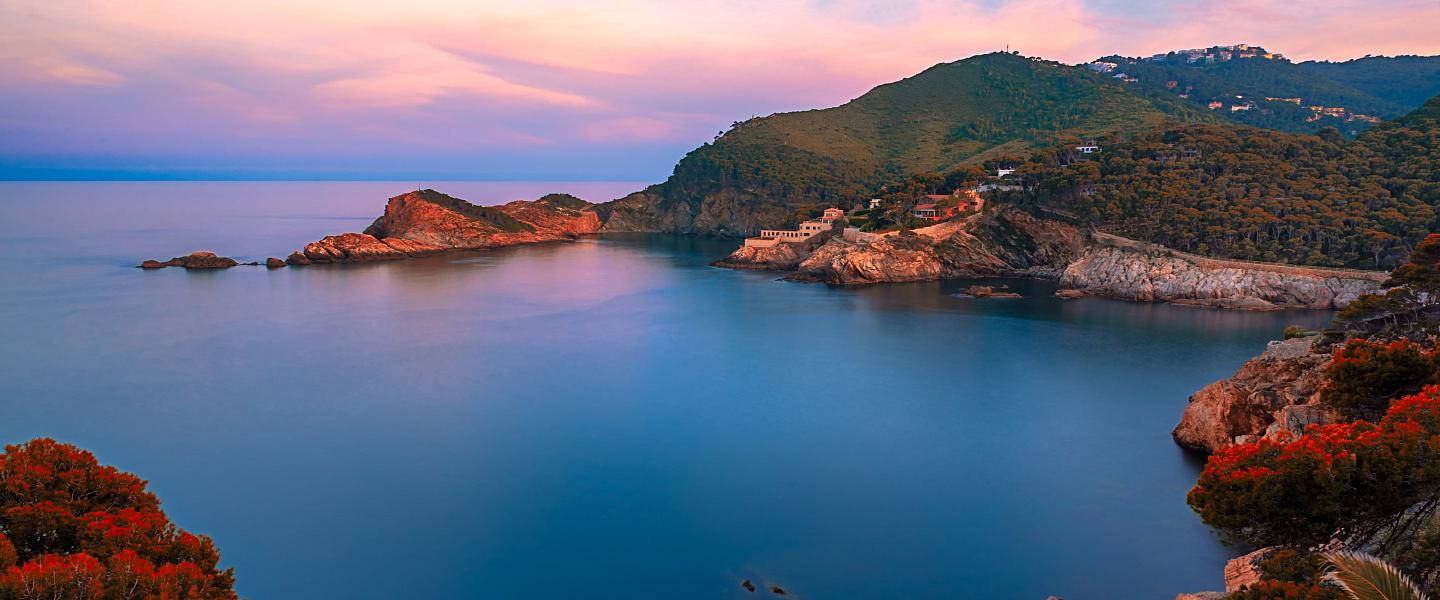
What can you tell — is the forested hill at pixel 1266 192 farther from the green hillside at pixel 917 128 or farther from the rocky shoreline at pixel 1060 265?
the green hillside at pixel 917 128

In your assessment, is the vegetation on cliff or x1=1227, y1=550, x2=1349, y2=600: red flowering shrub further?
the vegetation on cliff

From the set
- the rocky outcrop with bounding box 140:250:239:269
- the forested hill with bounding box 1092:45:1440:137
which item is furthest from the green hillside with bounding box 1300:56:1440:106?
the rocky outcrop with bounding box 140:250:239:269

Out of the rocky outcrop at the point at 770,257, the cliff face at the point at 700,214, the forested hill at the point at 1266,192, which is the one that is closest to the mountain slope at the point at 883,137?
the cliff face at the point at 700,214

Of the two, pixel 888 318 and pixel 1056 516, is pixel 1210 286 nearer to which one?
pixel 888 318

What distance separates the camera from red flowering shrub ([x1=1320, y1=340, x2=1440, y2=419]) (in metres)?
12.4

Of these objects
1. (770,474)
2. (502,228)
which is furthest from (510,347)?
(502,228)

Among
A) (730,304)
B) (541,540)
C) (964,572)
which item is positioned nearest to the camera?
(964,572)

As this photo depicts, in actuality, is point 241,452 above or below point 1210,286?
below

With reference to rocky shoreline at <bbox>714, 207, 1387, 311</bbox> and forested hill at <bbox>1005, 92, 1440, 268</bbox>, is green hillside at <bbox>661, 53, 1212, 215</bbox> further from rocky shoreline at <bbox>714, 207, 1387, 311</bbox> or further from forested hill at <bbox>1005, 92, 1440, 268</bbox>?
forested hill at <bbox>1005, 92, 1440, 268</bbox>

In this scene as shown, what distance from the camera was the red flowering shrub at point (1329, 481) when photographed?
26.3 ft

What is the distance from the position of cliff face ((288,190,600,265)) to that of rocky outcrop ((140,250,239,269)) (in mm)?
4722

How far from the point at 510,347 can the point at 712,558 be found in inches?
862

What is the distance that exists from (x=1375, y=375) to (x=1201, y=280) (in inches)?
1392

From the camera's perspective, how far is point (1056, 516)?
17.2 m
